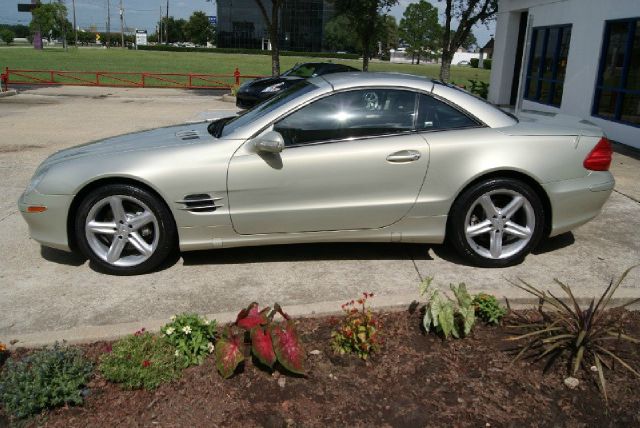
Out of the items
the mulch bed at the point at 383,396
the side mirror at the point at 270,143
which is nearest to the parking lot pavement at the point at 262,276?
the mulch bed at the point at 383,396

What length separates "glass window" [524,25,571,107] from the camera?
47.0 feet

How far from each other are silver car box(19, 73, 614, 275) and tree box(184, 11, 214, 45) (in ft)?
472

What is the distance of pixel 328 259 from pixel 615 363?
235cm

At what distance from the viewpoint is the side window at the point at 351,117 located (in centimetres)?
447

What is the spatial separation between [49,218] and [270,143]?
5.84ft

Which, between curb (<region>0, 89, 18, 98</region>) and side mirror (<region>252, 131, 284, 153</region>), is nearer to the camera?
side mirror (<region>252, 131, 284, 153</region>)

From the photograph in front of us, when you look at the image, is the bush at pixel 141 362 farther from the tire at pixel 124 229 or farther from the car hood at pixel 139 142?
the car hood at pixel 139 142

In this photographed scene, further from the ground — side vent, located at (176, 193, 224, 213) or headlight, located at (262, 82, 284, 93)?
headlight, located at (262, 82, 284, 93)

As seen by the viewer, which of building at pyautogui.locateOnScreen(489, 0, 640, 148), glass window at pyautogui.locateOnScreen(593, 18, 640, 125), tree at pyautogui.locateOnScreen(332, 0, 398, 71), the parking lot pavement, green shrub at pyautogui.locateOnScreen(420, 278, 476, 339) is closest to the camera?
green shrub at pyautogui.locateOnScreen(420, 278, 476, 339)

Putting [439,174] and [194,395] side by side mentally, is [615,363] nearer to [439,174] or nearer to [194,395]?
[439,174]

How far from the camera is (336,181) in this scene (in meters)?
4.40

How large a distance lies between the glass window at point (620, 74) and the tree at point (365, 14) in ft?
41.7

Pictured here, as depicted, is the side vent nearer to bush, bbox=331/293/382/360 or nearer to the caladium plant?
the caladium plant

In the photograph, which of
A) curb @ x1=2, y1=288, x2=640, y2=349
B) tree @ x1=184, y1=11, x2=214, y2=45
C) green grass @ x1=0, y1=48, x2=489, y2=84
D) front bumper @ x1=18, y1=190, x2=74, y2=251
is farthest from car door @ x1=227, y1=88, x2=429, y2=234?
tree @ x1=184, y1=11, x2=214, y2=45
